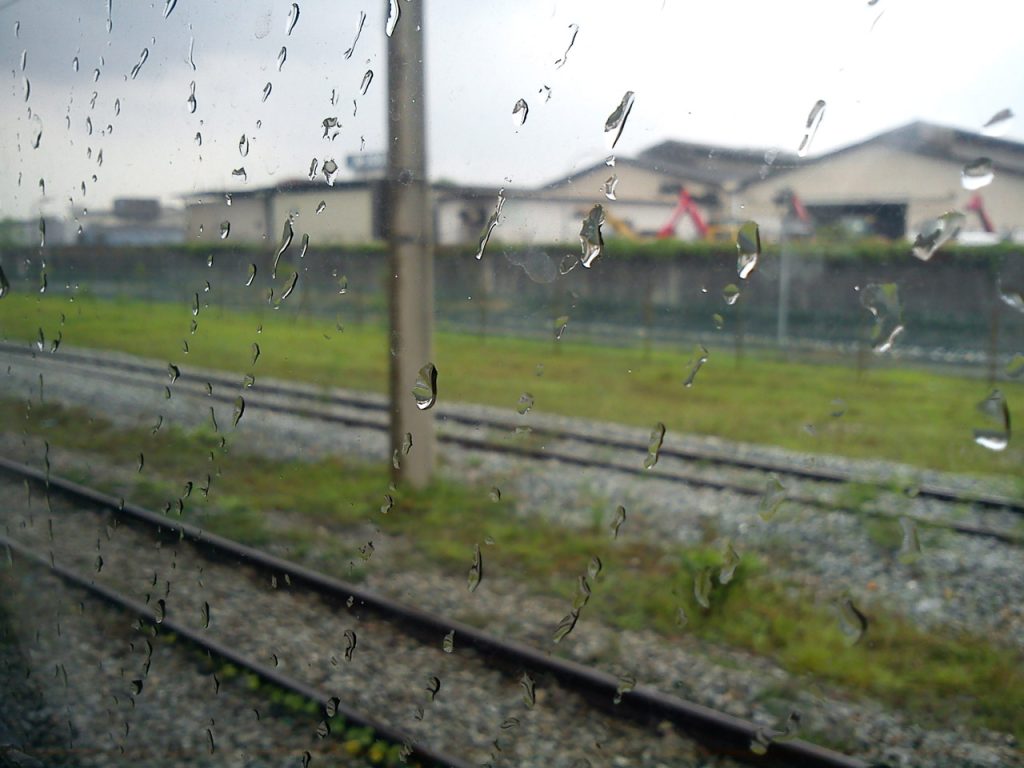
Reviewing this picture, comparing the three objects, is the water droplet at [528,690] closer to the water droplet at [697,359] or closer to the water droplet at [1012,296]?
the water droplet at [697,359]

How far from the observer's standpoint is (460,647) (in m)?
3.12

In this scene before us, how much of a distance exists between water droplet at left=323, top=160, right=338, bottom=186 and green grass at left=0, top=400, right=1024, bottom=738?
895 millimetres

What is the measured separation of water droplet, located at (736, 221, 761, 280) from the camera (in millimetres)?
1908

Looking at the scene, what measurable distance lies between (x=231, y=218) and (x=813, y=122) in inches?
71.3

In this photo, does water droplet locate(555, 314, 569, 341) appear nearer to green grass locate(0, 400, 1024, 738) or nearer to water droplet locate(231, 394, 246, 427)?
green grass locate(0, 400, 1024, 738)

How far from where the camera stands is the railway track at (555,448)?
332 centimetres

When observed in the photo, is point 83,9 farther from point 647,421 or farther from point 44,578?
point 647,421

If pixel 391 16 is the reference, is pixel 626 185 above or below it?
below

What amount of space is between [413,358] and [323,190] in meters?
0.52

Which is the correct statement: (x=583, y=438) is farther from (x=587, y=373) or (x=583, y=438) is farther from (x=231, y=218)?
(x=231, y=218)

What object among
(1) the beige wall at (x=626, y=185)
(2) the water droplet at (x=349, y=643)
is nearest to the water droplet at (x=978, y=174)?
(1) the beige wall at (x=626, y=185)

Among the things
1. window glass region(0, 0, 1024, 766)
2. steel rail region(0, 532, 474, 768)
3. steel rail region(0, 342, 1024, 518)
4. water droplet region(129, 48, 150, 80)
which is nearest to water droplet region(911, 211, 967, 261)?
window glass region(0, 0, 1024, 766)

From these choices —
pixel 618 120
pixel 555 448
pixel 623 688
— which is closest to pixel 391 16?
pixel 618 120

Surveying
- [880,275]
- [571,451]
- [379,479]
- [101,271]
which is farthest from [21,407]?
[571,451]
